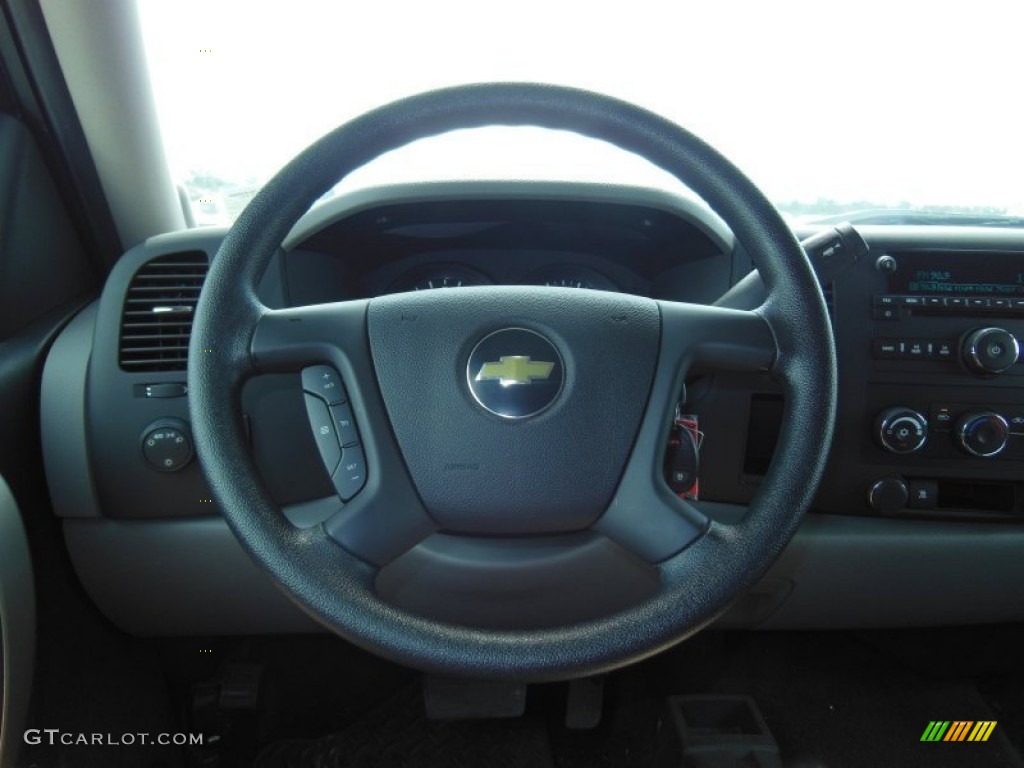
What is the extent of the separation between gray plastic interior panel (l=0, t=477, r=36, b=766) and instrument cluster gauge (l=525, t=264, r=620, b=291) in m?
0.88

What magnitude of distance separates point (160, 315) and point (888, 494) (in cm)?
116

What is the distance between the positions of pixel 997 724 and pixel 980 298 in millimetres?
1023

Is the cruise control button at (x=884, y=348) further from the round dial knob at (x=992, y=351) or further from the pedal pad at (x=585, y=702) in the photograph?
the pedal pad at (x=585, y=702)

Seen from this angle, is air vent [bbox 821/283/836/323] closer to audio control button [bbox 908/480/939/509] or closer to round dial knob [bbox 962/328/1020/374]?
round dial knob [bbox 962/328/1020/374]

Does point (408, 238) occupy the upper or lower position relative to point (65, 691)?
upper

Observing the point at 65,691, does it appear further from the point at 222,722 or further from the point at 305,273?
the point at 305,273

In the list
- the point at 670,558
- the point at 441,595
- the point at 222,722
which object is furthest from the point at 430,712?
the point at 670,558

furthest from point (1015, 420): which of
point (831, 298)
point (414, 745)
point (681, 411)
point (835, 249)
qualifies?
point (414, 745)

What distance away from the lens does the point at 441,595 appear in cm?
98

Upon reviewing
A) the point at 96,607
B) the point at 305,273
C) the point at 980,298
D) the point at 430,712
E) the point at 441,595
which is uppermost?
the point at 305,273

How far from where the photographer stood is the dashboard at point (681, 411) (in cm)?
111

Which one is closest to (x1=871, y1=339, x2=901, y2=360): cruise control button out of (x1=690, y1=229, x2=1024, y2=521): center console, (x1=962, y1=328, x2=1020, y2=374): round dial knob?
(x1=690, y1=229, x2=1024, y2=521): center console

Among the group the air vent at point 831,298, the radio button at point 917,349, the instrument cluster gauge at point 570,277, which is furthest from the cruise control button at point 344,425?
the radio button at point 917,349

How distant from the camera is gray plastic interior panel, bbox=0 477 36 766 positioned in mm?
869
